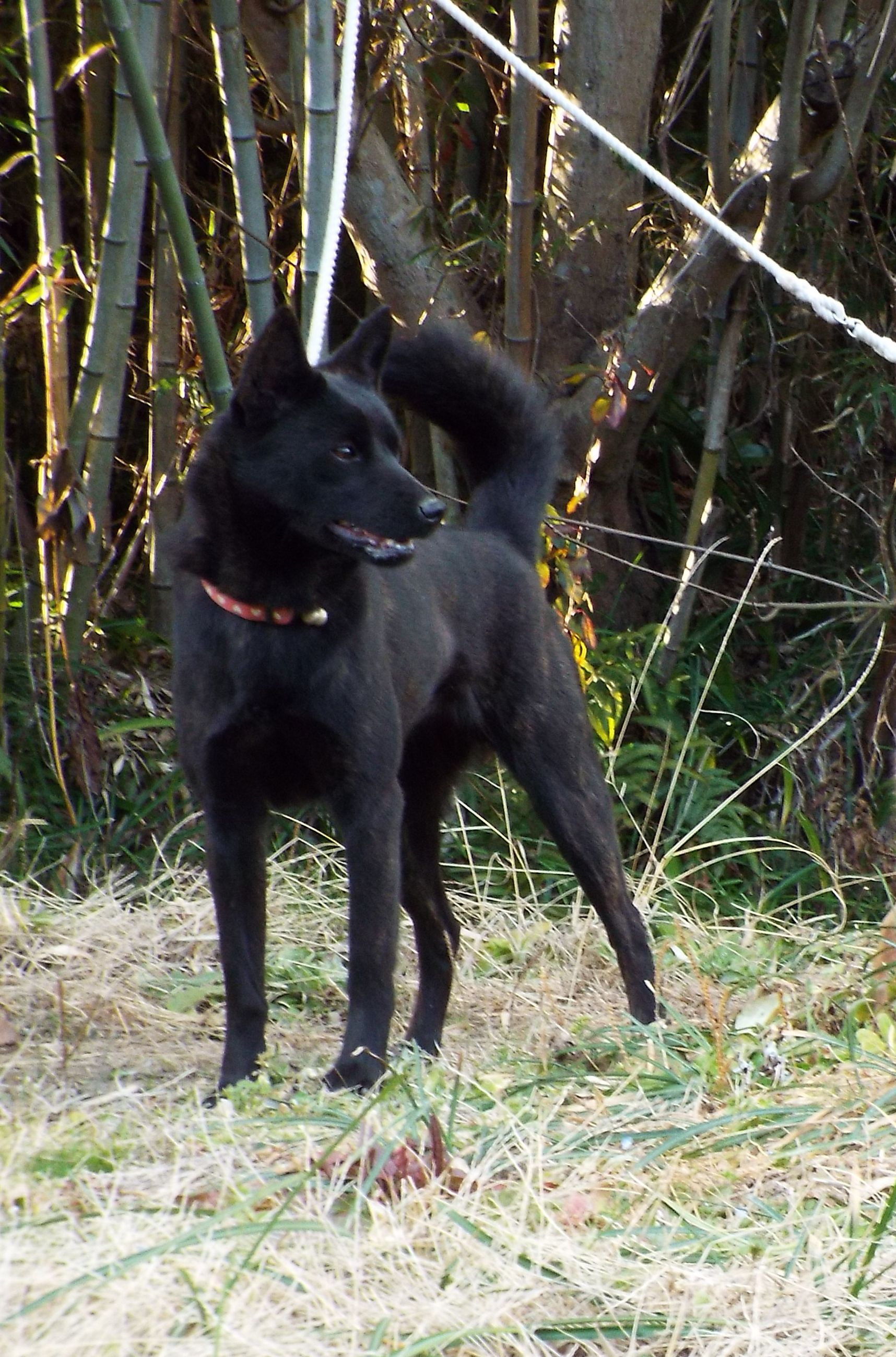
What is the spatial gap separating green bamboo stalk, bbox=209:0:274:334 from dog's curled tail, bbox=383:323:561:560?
2.02ft

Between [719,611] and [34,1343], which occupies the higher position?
[34,1343]

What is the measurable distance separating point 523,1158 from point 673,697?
233cm

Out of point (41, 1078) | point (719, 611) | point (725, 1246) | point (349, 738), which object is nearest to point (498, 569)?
point (349, 738)

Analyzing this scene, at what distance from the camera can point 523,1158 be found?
6.44 ft

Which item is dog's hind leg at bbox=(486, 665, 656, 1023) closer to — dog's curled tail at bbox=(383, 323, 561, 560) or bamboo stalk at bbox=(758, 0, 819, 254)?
dog's curled tail at bbox=(383, 323, 561, 560)

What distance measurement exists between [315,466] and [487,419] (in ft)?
2.42

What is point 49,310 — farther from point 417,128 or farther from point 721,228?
point 721,228

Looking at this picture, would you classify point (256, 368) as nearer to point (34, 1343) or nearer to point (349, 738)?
point (349, 738)

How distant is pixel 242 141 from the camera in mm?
3400

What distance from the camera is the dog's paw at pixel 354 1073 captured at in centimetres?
236

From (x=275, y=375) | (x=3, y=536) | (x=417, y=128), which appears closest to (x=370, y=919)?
(x=275, y=375)

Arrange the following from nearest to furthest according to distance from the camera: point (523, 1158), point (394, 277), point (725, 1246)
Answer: point (725, 1246) → point (523, 1158) → point (394, 277)

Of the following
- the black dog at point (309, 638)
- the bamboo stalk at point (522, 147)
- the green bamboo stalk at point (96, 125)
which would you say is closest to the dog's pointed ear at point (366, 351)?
the black dog at point (309, 638)

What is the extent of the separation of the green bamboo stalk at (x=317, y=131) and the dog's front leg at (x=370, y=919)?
1.28 metres
